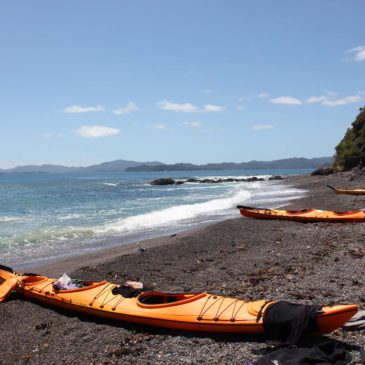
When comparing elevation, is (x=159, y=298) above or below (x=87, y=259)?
above

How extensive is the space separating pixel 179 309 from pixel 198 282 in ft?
7.34

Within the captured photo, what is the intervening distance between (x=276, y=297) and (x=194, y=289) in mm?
1664

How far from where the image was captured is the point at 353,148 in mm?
47062

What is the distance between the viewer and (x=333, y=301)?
6.20m

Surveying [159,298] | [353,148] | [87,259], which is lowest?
[87,259]

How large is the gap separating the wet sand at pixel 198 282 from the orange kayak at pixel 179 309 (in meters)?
0.15

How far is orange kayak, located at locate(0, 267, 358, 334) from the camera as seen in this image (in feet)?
16.9

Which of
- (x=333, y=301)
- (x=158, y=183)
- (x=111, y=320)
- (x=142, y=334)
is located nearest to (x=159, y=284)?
(x=111, y=320)

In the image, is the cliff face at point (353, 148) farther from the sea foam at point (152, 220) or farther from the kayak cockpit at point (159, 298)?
the kayak cockpit at point (159, 298)

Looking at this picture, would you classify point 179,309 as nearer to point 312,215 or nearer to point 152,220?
point 312,215

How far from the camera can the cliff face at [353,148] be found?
152 ft

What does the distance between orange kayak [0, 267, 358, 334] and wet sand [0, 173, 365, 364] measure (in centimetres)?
15

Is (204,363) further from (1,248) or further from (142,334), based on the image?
(1,248)

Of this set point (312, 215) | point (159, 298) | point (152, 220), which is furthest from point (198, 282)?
point (152, 220)
